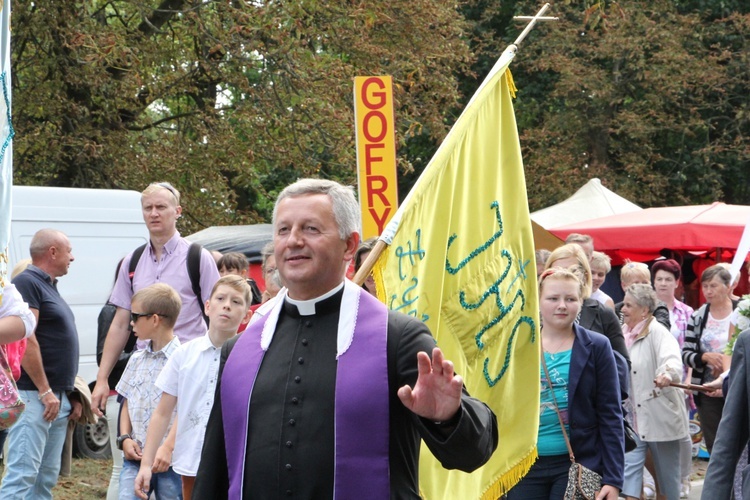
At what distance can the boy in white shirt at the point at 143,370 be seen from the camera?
666 cm

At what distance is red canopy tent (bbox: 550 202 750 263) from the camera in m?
15.0

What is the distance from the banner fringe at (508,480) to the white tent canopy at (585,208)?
1278cm

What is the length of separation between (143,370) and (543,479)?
7.84 feet

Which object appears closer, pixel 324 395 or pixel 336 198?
pixel 324 395

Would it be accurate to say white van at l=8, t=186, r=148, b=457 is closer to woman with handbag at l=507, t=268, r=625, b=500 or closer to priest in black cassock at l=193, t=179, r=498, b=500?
woman with handbag at l=507, t=268, r=625, b=500

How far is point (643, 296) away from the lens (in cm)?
919

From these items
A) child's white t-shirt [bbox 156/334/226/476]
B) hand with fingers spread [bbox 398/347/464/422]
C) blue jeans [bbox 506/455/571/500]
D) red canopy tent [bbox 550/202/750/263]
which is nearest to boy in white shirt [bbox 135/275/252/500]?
child's white t-shirt [bbox 156/334/226/476]

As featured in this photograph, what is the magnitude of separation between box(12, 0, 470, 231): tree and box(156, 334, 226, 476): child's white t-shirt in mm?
10351

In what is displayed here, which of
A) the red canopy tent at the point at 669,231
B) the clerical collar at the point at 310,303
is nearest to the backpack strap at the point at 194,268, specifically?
the clerical collar at the point at 310,303

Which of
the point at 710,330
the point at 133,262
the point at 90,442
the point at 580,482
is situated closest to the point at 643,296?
the point at 710,330

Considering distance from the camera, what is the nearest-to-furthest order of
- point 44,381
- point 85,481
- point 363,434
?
point 363,434 < point 44,381 < point 85,481

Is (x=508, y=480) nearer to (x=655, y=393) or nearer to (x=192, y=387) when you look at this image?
(x=192, y=387)

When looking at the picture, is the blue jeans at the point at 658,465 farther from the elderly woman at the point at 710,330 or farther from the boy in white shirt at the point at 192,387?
the boy in white shirt at the point at 192,387

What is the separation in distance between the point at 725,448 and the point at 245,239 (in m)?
12.0
